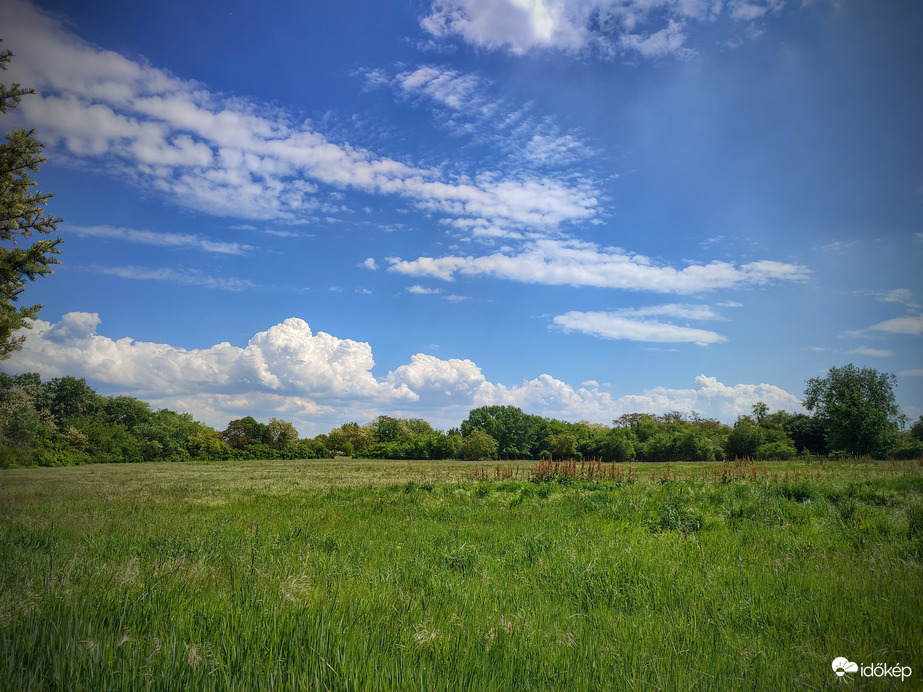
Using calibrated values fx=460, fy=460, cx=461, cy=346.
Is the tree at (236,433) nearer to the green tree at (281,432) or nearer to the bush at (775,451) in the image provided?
the green tree at (281,432)

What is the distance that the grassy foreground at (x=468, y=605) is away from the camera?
10.5 ft

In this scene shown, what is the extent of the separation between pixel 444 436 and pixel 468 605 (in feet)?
322

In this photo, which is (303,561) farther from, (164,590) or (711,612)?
(711,612)

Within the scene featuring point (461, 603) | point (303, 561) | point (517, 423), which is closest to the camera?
point (461, 603)

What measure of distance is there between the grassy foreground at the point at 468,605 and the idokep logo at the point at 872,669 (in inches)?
3.0

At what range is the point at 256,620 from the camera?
3.68 meters

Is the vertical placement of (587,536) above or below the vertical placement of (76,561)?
below

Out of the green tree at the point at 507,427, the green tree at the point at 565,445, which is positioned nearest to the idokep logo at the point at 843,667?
the green tree at the point at 565,445

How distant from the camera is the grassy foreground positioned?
3.20 metres

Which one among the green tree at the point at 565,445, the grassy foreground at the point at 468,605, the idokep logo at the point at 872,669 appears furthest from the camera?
the green tree at the point at 565,445

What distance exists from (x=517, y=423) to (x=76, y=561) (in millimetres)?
119750

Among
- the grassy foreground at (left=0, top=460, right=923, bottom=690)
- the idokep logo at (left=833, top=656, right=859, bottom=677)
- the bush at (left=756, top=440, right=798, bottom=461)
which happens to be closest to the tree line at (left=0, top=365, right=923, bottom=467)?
the bush at (left=756, top=440, right=798, bottom=461)

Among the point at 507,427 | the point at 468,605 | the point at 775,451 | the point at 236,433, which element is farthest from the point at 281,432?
the point at 468,605

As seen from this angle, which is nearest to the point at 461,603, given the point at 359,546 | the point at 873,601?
the point at 359,546
